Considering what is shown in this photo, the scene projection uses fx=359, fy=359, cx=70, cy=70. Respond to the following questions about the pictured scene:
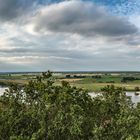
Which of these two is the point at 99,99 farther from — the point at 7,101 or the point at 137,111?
the point at 7,101

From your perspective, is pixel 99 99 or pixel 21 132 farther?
pixel 99 99

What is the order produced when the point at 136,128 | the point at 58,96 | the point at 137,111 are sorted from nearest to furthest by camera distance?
the point at 136,128 → the point at 58,96 → the point at 137,111

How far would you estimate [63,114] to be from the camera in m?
32.2

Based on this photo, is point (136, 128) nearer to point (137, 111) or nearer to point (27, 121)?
point (137, 111)

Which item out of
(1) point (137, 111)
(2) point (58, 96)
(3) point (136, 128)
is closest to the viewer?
(3) point (136, 128)

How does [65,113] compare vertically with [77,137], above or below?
above

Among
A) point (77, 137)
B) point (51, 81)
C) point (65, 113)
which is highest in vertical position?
point (51, 81)

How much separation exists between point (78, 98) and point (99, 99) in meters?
3.12

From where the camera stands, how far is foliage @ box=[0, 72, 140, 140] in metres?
31.2

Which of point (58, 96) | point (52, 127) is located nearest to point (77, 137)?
point (52, 127)

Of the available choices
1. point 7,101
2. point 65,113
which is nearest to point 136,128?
point 65,113

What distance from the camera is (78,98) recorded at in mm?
35844

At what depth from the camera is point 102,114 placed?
36062mm

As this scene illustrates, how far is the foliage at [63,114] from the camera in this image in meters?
31.2
